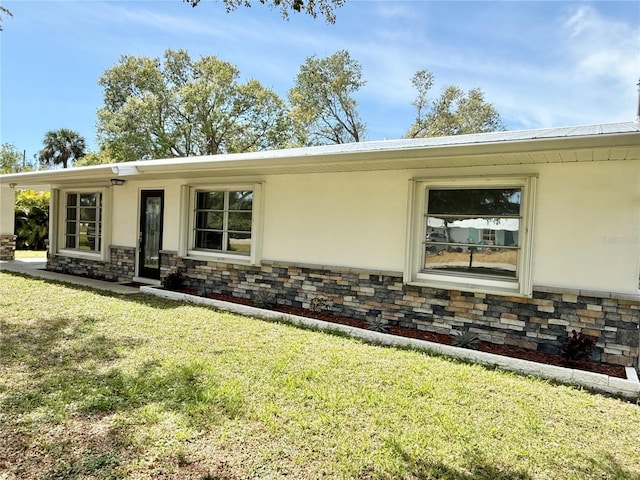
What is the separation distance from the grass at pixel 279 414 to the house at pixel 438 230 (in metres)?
1.21

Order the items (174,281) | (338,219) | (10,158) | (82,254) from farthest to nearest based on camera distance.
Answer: (10,158) < (82,254) < (174,281) < (338,219)

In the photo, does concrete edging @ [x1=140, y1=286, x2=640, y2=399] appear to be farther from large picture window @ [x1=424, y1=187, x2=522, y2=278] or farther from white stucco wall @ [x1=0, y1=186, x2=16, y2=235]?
white stucco wall @ [x1=0, y1=186, x2=16, y2=235]

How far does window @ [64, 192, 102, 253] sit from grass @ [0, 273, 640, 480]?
5928 millimetres

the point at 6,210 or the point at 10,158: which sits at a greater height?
the point at 10,158

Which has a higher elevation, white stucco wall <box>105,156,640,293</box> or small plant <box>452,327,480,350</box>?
white stucco wall <box>105,156,640,293</box>

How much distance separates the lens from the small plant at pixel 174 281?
8.68 meters

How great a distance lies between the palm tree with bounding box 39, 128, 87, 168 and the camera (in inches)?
1633

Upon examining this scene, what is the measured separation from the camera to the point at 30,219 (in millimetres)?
Result: 17000

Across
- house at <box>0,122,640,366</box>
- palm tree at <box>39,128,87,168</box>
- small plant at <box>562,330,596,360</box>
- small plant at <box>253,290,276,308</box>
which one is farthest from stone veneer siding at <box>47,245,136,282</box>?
palm tree at <box>39,128,87,168</box>

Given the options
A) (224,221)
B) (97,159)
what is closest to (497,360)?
(224,221)

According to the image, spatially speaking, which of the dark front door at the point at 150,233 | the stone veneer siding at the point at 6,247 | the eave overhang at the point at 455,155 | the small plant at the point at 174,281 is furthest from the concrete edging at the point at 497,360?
the stone veneer siding at the point at 6,247

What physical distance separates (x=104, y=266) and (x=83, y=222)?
1628 mm

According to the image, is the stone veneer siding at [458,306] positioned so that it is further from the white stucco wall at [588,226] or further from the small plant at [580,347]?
the white stucco wall at [588,226]

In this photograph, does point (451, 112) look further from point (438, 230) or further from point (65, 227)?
point (65, 227)
